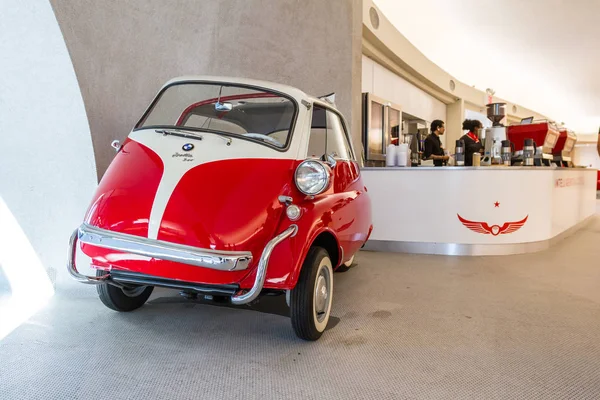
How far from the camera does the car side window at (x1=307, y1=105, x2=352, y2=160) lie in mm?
2918

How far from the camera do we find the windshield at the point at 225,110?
2.60m

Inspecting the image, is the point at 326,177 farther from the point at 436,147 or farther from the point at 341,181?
the point at 436,147

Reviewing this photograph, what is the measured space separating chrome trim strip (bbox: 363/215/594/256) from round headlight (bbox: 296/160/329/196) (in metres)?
2.92

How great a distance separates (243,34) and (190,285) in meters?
3.10

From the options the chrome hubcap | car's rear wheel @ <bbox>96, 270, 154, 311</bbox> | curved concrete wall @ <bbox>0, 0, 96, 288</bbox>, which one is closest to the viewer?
the chrome hubcap

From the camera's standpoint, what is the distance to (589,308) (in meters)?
2.88

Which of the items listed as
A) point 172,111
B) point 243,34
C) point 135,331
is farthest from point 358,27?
point 135,331

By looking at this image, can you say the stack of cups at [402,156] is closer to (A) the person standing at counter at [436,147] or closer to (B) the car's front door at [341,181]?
(A) the person standing at counter at [436,147]

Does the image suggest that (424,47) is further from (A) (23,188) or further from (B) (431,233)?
(A) (23,188)

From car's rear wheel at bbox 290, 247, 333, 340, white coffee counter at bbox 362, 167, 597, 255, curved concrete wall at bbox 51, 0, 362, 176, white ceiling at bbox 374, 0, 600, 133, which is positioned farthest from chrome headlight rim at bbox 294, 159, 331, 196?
white ceiling at bbox 374, 0, 600, 133

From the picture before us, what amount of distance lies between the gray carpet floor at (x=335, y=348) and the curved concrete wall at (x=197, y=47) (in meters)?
1.28

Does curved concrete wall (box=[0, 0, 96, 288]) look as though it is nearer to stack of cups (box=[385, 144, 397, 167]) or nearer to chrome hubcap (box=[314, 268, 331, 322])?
chrome hubcap (box=[314, 268, 331, 322])

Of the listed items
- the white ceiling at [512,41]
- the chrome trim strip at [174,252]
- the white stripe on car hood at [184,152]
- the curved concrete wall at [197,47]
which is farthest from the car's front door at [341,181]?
the white ceiling at [512,41]

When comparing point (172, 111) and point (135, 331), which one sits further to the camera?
point (172, 111)
